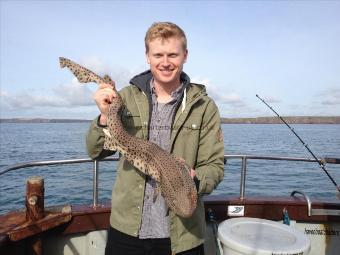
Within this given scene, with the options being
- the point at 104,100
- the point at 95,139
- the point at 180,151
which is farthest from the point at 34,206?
the point at 180,151

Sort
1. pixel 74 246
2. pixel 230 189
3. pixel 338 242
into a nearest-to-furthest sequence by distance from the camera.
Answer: pixel 74 246 → pixel 338 242 → pixel 230 189

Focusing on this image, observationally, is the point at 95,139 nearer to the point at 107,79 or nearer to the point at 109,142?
the point at 109,142

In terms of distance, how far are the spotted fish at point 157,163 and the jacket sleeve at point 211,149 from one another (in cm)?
31

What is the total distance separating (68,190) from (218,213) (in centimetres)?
1492

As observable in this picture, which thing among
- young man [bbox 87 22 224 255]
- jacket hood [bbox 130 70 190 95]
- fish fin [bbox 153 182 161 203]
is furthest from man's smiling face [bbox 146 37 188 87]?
fish fin [bbox 153 182 161 203]

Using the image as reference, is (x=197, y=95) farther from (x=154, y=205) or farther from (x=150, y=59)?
(x=154, y=205)

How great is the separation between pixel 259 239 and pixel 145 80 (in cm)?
218

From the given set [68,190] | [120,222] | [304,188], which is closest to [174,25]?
[120,222]

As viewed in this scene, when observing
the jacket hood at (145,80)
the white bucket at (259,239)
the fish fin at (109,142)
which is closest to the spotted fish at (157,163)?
the fish fin at (109,142)

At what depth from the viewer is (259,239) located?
13.1 ft

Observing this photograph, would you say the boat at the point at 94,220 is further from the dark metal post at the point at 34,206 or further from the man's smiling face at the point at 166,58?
the man's smiling face at the point at 166,58

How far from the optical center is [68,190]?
62.7 feet

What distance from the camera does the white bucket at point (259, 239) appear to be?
371 centimetres

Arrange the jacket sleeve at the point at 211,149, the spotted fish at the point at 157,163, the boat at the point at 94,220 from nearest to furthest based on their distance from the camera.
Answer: the spotted fish at the point at 157,163 < the jacket sleeve at the point at 211,149 < the boat at the point at 94,220
